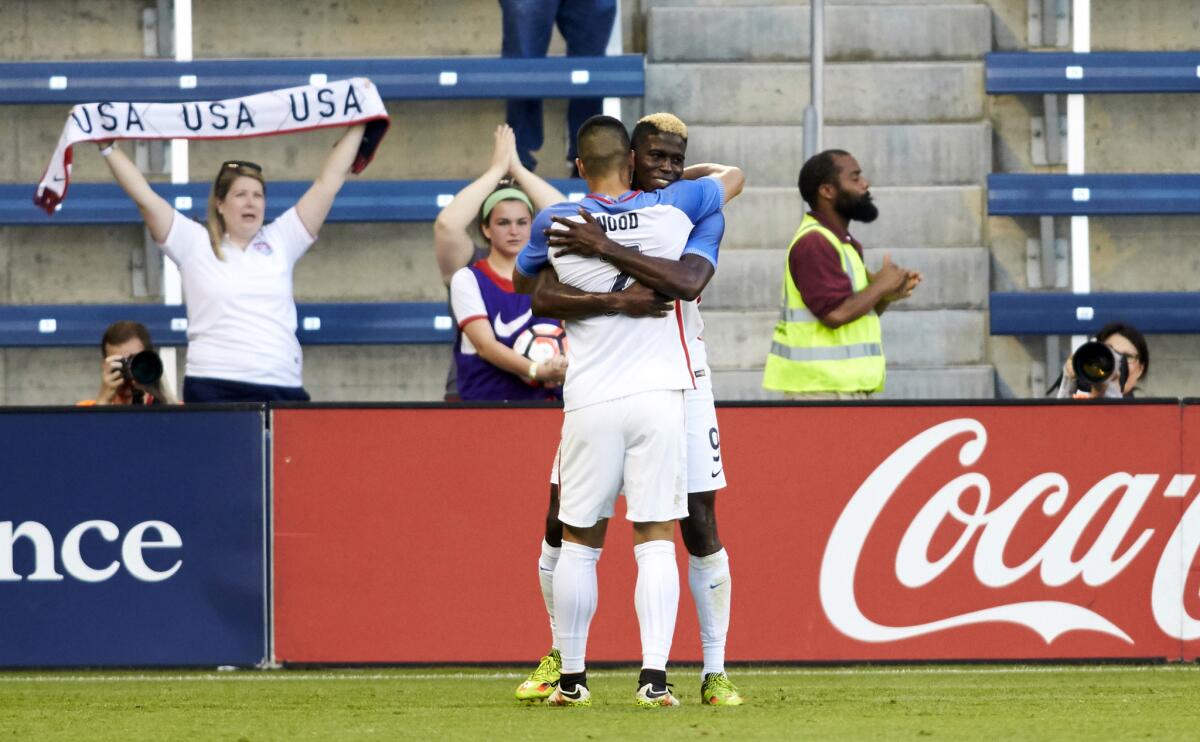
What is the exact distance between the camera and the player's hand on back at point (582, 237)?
6105 mm

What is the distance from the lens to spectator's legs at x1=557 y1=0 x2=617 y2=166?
11.4 m

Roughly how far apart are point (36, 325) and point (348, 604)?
3785 mm

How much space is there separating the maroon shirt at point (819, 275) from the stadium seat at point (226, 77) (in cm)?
293

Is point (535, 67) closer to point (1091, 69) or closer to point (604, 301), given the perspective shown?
point (1091, 69)

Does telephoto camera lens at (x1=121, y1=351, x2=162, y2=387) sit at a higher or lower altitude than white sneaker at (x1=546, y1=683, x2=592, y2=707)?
higher

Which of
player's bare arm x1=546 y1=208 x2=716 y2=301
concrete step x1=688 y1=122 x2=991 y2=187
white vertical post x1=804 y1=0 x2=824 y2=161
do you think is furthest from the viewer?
concrete step x1=688 y1=122 x2=991 y2=187

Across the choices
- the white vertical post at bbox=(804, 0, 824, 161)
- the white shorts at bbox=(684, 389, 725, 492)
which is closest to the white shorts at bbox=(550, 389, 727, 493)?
the white shorts at bbox=(684, 389, 725, 492)

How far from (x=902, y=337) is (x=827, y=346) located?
2.59 m

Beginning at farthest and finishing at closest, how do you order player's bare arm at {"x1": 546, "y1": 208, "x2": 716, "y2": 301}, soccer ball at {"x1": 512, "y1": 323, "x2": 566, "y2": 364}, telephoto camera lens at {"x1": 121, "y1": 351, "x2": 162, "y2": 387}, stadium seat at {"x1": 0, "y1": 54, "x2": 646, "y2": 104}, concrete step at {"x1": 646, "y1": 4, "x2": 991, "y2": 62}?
concrete step at {"x1": 646, "y1": 4, "x2": 991, "y2": 62}, stadium seat at {"x1": 0, "y1": 54, "x2": 646, "y2": 104}, telephoto camera lens at {"x1": 121, "y1": 351, "x2": 162, "y2": 387}, soccer ball at {"x1": 512, "y1": 323, "x2": 566, "y2": 364}, player's bare arm at {"x1": 546, "y1": 208, "x2": 716, "y2": 301}

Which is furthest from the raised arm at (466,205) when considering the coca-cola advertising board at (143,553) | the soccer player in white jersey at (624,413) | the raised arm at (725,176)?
the soccer player in white jersey at (624,413)

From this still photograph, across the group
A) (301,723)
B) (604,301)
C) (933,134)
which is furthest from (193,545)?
(933,134)

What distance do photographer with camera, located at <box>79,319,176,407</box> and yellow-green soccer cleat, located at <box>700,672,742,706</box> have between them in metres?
3.39

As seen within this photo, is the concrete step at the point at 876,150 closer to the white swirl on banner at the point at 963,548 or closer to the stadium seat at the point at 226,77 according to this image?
the stadium seat at the point at 226,77

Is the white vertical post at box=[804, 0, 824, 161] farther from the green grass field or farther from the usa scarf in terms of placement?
the green grass field
